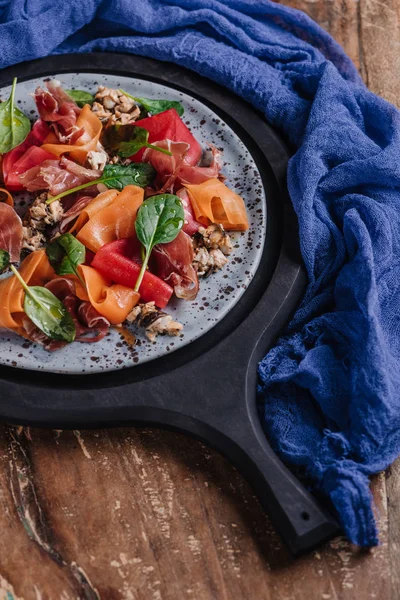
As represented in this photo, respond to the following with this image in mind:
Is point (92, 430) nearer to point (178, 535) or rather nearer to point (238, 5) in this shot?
point (178, 535)

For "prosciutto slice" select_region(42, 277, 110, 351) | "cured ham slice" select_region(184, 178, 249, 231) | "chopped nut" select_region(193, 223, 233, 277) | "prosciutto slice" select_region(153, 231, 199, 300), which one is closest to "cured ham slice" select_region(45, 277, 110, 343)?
"prosciutto slice" select_region(42, 277, 110, 351)

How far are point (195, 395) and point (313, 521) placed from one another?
1.45ft

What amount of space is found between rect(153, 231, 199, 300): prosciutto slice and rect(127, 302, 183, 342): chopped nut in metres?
0.09

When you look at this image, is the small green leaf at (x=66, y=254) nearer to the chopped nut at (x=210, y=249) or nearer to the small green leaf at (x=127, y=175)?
the small green leaf at (x=127, y=175)

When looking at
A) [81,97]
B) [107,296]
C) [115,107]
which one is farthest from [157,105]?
[107,296]

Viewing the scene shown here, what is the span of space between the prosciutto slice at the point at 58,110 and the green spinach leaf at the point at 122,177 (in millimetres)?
183

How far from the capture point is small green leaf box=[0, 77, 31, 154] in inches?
92.4

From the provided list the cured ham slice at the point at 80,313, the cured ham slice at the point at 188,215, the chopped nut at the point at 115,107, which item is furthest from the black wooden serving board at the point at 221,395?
the chopped nut at the point at 115,107

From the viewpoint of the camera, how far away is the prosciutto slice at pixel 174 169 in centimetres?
227

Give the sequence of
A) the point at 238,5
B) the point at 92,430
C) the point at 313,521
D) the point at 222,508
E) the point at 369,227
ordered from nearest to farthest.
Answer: the point at 313,521 → the point at 222,508 → the point at 92,430 → the point at 369,227 → the point at 238,5

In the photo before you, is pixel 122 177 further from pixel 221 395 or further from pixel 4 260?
pixel 221 395

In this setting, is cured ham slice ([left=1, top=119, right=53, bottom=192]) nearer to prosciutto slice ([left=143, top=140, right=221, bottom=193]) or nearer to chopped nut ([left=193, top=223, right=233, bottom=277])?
prosciutto slice ([left=143, top=140, right=221, bottom=193])

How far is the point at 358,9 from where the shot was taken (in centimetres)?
305

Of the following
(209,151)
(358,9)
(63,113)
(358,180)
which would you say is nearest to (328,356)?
(358,180)
